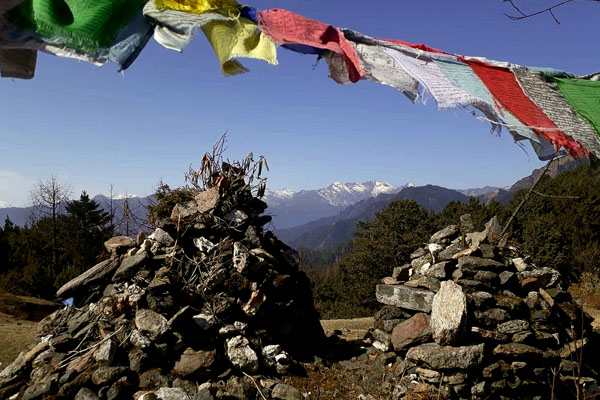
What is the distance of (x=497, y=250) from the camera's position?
258 inches

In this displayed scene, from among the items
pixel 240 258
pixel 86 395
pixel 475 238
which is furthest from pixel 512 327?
pixel 86 395

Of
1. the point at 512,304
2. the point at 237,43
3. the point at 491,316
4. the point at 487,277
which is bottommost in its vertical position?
the point at 491,316

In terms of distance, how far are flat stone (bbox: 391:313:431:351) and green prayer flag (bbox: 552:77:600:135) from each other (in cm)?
352

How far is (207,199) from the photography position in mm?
6211

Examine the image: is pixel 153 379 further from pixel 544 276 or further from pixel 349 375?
pixel 544 276

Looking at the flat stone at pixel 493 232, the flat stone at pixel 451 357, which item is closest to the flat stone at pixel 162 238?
the flat stone at pixel 451 357

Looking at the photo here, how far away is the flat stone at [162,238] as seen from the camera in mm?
5914

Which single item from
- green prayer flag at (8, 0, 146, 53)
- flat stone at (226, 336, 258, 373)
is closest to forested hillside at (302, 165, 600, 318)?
flat stone at (226, 336, 258, 373)

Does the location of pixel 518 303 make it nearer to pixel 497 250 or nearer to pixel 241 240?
pixel 497 250

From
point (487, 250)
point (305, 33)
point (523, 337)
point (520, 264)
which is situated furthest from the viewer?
point (520, 264)

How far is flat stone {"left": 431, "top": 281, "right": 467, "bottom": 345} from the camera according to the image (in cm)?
517

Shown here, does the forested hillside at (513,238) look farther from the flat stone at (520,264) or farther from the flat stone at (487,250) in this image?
the flat stone at (487,250)

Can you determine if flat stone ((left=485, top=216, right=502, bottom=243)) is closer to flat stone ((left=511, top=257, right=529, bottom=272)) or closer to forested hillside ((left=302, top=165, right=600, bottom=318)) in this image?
flat stone ((left=511, top=257, right=529, bottom=272))

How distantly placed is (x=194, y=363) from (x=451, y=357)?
3184 millimetres
